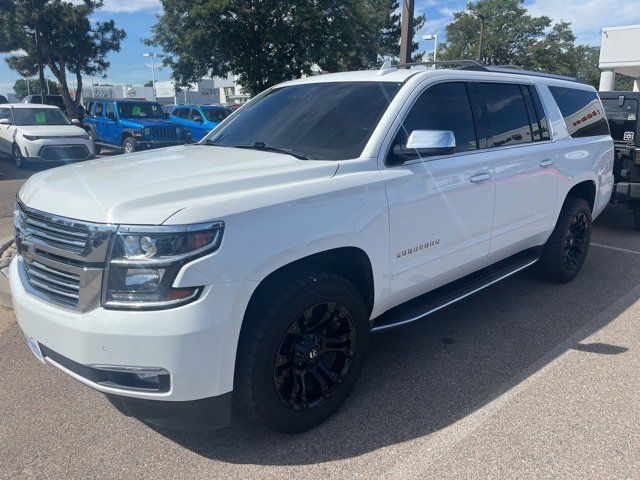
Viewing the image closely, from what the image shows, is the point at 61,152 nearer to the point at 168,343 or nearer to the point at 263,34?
the point at 263,34

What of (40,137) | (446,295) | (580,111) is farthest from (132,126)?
(446,295)

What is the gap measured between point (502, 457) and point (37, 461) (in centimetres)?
237

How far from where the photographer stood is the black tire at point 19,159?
44.4 ft

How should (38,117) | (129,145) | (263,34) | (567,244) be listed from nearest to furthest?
(567,244), (38,117), (129,145), (263,34)

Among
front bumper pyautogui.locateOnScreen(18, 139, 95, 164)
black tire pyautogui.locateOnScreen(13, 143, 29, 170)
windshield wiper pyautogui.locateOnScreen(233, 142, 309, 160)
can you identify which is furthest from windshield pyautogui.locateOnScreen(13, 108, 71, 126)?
windshield wiper pyautogui.locateOnScreen(233, 142, 309, 160)

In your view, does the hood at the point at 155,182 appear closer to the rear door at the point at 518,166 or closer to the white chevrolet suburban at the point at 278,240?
the white chevrolet suburban at the point at 278,240

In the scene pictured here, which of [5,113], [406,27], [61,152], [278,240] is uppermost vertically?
[406,27]

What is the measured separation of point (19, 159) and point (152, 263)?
1361 cm

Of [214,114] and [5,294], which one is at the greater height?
[214,114]

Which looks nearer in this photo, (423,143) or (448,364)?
(423,143)

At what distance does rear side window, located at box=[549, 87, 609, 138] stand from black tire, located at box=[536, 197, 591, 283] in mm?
707

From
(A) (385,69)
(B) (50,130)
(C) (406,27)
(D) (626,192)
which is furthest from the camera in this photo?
(B) (50,130)

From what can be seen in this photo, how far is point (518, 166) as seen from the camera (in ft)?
13.9

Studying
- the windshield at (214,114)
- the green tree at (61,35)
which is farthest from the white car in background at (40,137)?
the green tree at (61,35)
